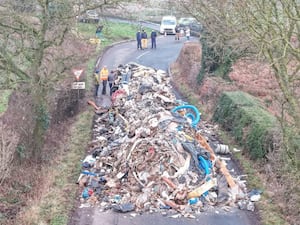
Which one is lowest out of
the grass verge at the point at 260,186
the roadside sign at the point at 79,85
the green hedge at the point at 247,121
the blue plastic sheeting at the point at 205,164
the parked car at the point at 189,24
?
the grass verge at the point at 260,186

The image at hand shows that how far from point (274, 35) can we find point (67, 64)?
886cm

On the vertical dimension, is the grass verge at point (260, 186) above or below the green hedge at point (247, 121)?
below

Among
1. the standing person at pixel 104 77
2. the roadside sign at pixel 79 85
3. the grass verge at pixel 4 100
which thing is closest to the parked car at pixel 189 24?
the standing person at pixel 104 77

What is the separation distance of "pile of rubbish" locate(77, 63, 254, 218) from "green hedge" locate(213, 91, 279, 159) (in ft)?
3.82

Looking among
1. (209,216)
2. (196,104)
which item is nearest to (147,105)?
(196,104)

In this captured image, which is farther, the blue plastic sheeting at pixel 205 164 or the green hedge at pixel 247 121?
the green hedge at pixel 247 121

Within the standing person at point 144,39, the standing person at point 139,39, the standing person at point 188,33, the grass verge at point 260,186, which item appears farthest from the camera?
the standing person at point 188,33

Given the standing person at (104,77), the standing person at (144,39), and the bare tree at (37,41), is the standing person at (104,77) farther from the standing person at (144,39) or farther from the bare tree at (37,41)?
the standing person at (144,39)

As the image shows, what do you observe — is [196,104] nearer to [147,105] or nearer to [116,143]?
[147,105]

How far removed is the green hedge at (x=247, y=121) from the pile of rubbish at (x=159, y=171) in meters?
Answer: 1.16

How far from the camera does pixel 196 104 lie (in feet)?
94.9

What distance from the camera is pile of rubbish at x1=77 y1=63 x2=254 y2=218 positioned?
55.1 feet

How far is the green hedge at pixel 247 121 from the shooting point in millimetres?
19078

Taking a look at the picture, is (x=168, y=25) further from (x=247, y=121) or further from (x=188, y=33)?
(x=247, y=121)
